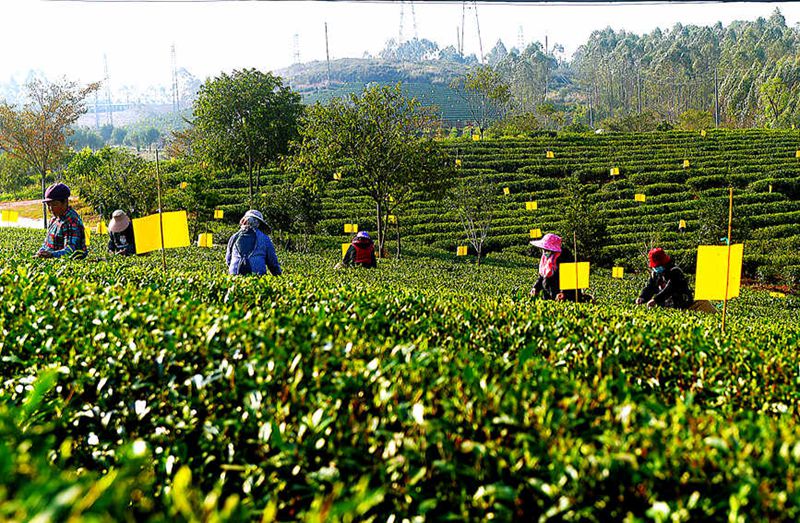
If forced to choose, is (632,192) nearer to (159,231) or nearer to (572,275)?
(572,275)

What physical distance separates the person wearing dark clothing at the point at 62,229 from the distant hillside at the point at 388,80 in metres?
104

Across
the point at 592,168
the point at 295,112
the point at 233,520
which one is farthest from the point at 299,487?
the point at 592,168

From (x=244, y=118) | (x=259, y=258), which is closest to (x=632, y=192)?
(x=244, y=118)

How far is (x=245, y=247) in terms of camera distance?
690cm

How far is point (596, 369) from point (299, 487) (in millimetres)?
1794

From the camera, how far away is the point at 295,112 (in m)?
23.3

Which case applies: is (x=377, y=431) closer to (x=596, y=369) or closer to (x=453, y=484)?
(x=453, y=484)

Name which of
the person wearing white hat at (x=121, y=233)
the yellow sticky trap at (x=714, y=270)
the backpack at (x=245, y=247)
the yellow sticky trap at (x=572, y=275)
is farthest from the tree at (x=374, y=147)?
the yellow sticky trap at (x=714, y=270)

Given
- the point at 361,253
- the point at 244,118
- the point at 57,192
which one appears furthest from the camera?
the point at 244,118

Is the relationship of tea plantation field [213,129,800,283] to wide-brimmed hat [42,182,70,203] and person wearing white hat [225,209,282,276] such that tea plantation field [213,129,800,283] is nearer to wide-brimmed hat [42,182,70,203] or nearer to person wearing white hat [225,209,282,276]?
person wearing white hat [225,209,282,276]

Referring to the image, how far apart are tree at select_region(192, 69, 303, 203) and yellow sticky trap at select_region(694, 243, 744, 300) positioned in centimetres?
1903

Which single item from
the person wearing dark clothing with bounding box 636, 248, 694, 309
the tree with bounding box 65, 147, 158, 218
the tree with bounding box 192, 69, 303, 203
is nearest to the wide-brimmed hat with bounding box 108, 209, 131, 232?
the person wearing dark clothing with bounding box 636, 248, 694, 309

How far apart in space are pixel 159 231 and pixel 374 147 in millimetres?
12116

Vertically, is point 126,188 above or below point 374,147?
below
